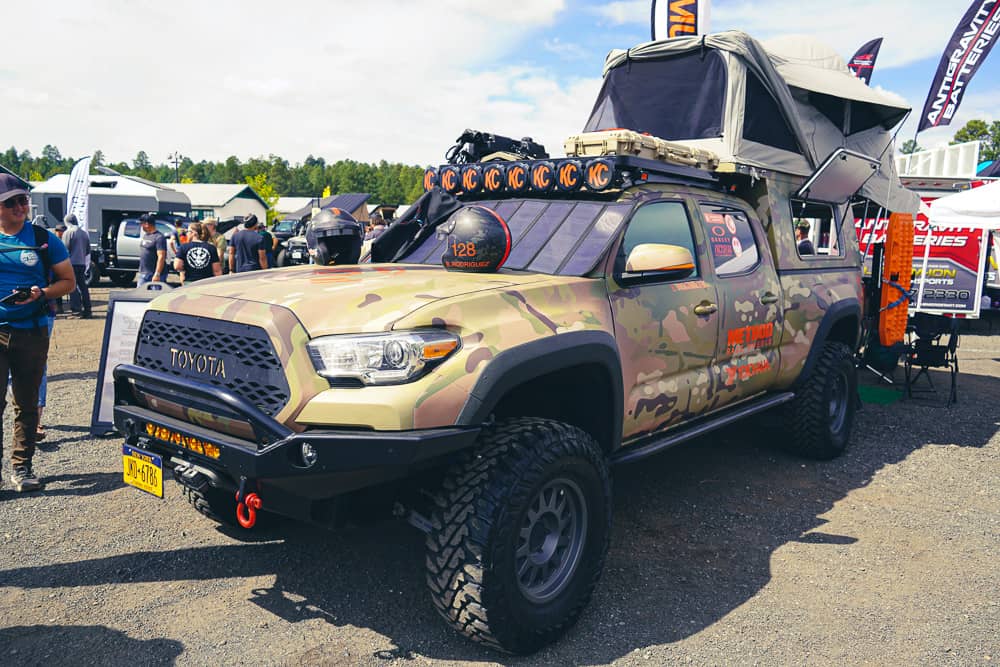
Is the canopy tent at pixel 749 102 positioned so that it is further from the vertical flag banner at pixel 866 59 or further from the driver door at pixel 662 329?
the vertical flag banner at pixel 866 59

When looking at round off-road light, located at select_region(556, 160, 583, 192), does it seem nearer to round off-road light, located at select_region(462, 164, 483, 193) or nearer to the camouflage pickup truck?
the camouflage pickup truck

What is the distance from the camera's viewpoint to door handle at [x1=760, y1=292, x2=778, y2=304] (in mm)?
4762

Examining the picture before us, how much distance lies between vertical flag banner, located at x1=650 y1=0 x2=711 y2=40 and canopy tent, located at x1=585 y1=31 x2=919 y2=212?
165cm

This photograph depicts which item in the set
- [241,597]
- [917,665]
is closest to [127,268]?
[241,597]

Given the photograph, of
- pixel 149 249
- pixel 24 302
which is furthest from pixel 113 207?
pixel 24 302

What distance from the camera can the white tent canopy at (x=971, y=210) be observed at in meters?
8.86

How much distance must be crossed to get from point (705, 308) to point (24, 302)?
13.2 ft

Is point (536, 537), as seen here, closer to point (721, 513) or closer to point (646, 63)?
point (721, 513)

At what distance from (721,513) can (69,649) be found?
3.56 meters

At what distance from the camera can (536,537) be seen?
3.10 m

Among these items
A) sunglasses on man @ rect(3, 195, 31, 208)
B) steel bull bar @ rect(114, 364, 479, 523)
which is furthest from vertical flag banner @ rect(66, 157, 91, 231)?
steel bull bar @ rect(114, 364, 479, 523)

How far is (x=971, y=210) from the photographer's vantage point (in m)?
9.00

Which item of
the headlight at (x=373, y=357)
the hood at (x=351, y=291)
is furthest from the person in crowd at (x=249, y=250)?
the headlight at (x=373, y=357)

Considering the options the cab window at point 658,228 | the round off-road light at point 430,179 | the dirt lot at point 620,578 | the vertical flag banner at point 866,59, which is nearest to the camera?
the dirt lot at point 620,578
